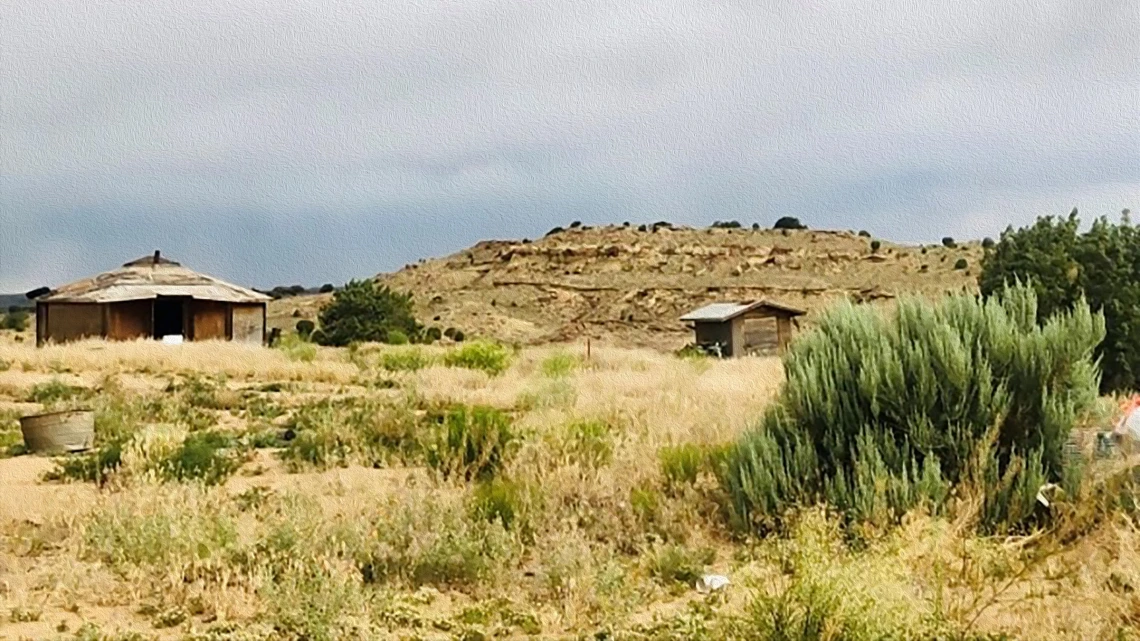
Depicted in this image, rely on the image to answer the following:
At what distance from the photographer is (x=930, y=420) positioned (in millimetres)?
7105

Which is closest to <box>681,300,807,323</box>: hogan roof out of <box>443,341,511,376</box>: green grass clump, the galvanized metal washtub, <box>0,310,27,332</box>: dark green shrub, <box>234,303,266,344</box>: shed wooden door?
<box>443,341,511,376</box>: green grass clump

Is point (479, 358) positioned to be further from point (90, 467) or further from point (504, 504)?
point (504, 504)

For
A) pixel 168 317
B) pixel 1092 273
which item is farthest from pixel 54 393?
pixel 168 317

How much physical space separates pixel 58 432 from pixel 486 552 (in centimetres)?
728

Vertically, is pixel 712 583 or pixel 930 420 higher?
pixel 930 420

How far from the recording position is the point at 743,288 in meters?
64.6

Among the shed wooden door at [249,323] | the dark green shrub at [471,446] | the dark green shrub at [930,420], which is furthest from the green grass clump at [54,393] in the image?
the shed wooden door at [249,323]

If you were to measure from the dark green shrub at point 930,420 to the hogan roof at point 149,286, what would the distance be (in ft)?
105

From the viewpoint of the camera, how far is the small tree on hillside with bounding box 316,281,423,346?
45562mm

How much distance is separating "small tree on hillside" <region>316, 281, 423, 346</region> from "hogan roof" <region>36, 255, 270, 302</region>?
268 inches

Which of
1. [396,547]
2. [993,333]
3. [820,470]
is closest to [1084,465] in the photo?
[993,333]

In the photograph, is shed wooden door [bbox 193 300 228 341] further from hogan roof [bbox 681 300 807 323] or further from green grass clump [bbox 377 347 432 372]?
hogan roof [bbox 681 300 807 323]

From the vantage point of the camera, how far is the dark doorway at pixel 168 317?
37.2m

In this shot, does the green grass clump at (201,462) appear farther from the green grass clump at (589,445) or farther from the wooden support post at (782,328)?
the wooden support post at (782,328)
